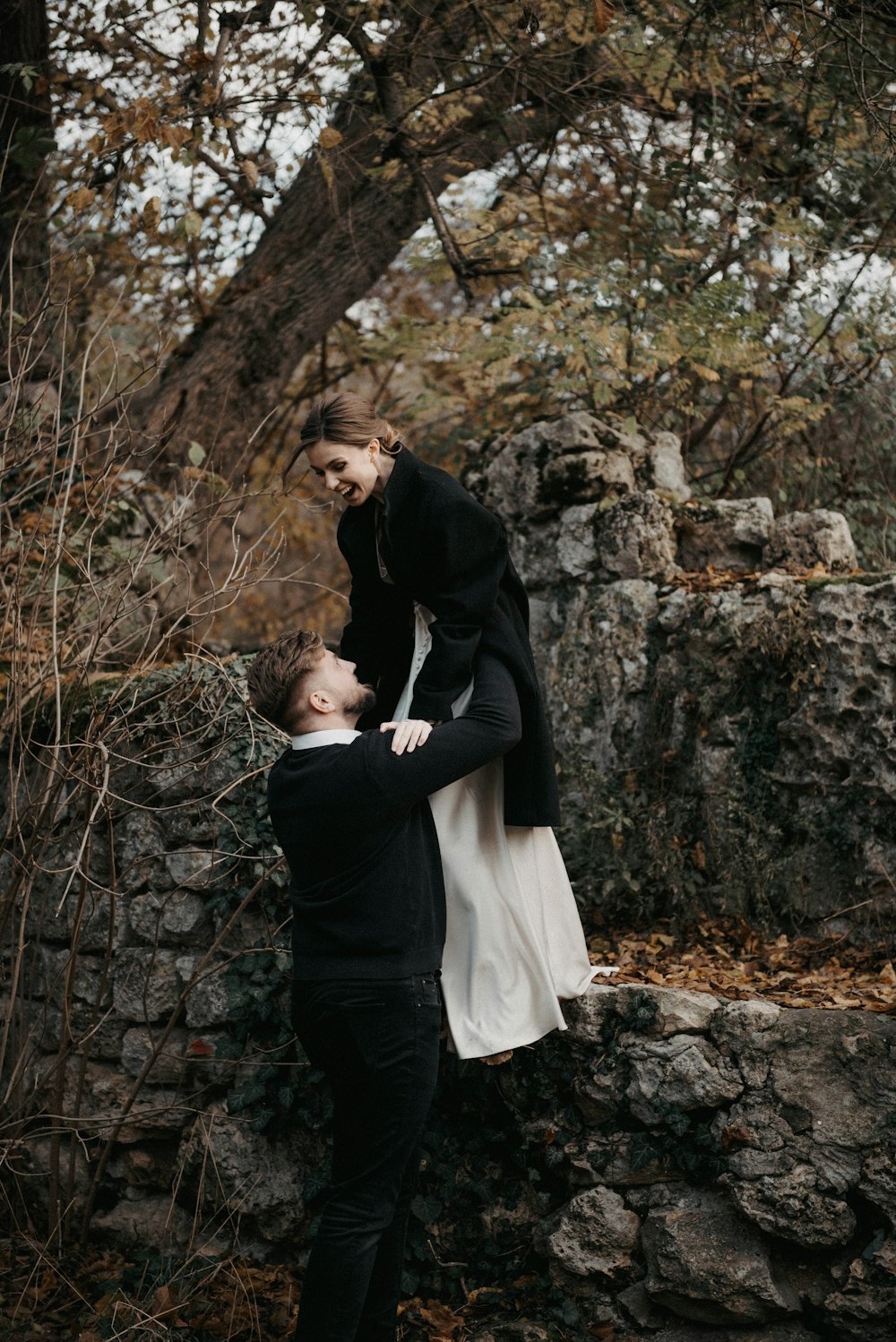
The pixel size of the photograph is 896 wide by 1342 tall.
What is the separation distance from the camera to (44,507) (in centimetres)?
396

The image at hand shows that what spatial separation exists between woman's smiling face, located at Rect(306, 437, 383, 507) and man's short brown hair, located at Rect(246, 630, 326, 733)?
48 cm

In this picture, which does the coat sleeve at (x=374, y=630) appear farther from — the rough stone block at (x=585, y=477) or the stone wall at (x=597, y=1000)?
the rough stone block at (x=585, y=477)

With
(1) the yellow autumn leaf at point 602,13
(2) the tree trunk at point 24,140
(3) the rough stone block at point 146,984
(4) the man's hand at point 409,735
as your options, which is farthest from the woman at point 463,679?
(2) the tree trunk at point 24,140

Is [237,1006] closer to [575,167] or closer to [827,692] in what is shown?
[827,692]

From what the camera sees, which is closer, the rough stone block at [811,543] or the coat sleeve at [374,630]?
the coat sleeve at [374,630]

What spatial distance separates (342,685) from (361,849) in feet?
1.39

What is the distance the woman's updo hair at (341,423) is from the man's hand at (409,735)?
2.55ft

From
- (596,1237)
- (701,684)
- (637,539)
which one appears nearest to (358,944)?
(596,1237)

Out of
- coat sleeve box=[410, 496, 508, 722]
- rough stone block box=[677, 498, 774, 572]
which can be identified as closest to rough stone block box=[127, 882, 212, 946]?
coat sleeve box=[410, 496, 508, 722]

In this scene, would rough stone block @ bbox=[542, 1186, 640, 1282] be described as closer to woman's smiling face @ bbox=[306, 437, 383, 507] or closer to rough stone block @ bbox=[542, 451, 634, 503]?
woman's smiling face @ bbox=[306, 437, 383, 507]

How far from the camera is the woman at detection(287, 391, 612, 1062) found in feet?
9.49

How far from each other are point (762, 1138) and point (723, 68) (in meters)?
5.65

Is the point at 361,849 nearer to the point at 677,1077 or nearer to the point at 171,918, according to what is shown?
the point at 677,1077

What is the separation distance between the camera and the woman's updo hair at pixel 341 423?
2.90 m
